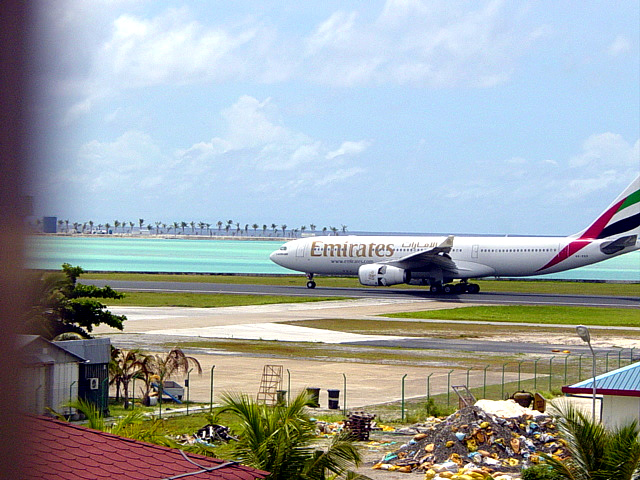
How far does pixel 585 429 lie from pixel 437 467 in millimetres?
7615

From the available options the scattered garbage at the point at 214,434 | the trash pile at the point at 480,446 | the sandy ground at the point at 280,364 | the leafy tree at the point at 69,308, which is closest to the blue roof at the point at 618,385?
the trash pile at the point at 480,446

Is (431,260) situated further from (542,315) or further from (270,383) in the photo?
(270,383)

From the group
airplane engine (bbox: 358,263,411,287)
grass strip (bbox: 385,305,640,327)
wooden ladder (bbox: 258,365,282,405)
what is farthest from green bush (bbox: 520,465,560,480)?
airplane engine (bbox: 358,263,411,287)

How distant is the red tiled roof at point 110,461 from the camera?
27.7 feet

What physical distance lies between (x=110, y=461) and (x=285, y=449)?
12.2 feet

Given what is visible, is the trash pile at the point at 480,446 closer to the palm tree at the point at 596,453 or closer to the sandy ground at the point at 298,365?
the sandy ground at the point at 298,365

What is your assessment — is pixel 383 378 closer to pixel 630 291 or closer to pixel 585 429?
pixel 585 429

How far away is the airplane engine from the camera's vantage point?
8400 centimetres

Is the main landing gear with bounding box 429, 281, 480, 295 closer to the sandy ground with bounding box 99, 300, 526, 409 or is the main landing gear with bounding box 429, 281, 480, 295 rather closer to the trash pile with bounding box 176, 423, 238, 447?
the sandy ground with bounding box 99, 300, 526, 409

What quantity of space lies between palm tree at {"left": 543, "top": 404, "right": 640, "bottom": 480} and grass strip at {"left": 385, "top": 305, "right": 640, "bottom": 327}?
49425mm

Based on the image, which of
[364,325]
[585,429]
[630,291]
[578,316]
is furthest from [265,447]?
[630,291]

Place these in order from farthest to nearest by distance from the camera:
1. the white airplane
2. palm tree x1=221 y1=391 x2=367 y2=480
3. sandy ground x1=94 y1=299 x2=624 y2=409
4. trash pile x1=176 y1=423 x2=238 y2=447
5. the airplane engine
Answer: the airplane engine
the white airplane
sandy ground x1=94 y1=299 x2=624 y2=409
trash pile x1=176 y1=423 x2=238 y2=447
palm tree x1=221 y1=391 x2=367 y2=480

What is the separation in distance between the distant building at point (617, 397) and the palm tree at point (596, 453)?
6229mm

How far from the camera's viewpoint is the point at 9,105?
6.09 ft
